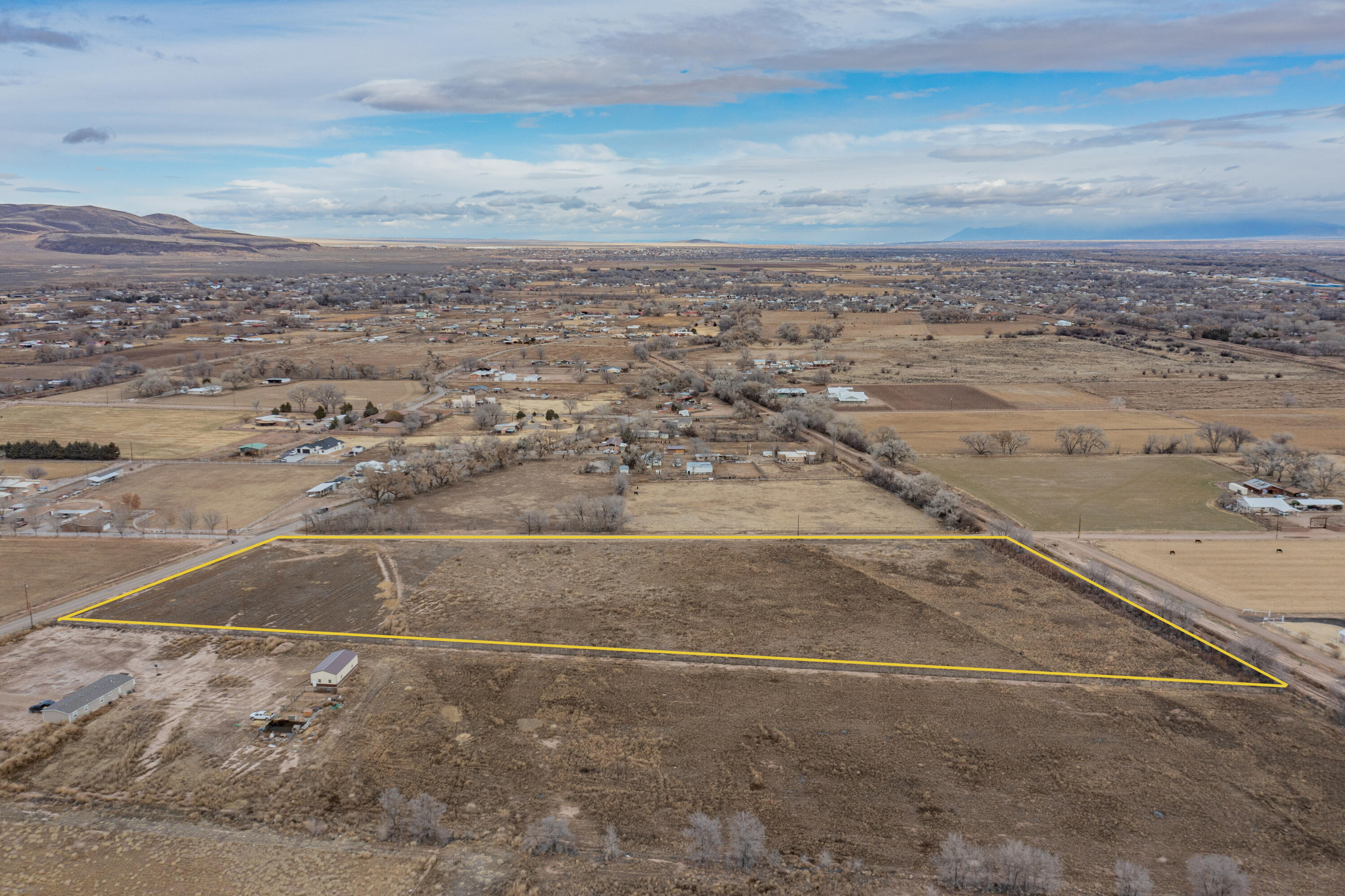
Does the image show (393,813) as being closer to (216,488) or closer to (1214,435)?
(216,488)

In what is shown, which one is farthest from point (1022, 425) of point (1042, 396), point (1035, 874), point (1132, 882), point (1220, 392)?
point (1035, 874)

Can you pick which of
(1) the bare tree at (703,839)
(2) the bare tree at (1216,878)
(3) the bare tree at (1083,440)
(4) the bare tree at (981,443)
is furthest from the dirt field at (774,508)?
(2) the bare tree at (1216,878)

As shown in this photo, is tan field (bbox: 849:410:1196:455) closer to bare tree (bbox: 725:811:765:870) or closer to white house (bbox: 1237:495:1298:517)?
white house (bbox: 1237:495:1298:517)

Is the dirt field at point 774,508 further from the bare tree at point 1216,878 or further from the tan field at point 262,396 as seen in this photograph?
the tan field at point 262,396

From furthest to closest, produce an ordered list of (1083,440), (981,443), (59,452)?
(1083,440) → (981,443) → (59,452)

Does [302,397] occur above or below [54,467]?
above
